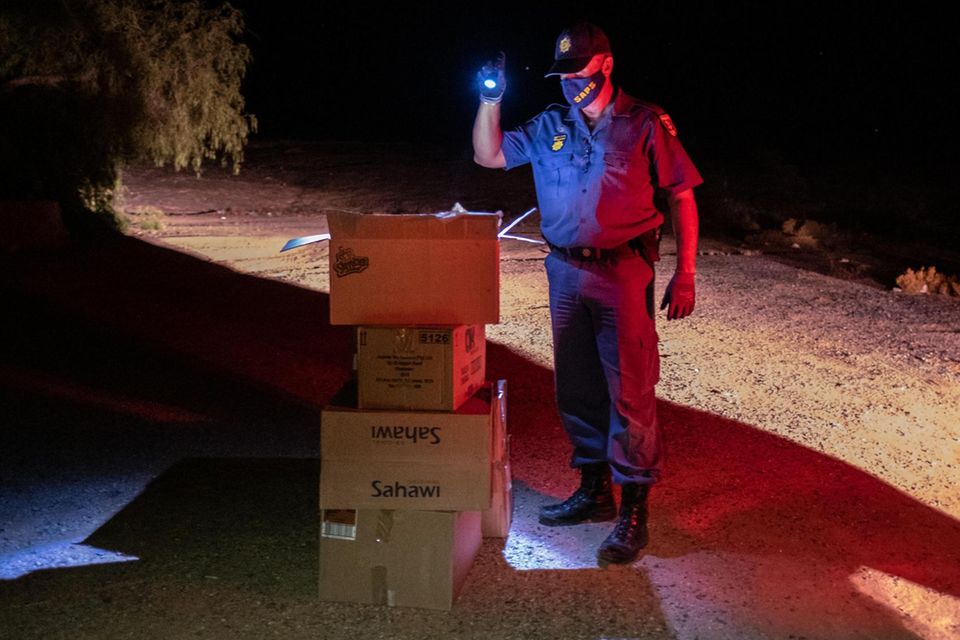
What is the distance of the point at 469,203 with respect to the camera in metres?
21.2

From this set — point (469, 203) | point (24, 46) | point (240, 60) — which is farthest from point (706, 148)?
point (24, 46)

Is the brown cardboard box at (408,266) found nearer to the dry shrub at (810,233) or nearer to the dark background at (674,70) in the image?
the dry shrub at (810,233)

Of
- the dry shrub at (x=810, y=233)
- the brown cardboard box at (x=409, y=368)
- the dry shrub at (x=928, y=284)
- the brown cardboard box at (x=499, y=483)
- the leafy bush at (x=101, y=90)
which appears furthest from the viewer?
the dry shrub at (x=810, y=233)

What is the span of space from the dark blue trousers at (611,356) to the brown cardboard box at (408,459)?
0.89m

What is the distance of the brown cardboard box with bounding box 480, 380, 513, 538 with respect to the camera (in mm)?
4512

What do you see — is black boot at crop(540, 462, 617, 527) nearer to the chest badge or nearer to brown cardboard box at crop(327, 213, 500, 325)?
brown cardboard box at crop(327, 213, 500, 325)

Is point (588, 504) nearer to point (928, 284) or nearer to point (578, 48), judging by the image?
point (578, 48)

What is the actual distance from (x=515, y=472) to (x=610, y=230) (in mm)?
1756

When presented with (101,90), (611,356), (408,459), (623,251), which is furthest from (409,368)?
(101,90)

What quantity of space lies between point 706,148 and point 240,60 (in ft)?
66.0

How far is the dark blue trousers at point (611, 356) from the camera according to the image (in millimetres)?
4715

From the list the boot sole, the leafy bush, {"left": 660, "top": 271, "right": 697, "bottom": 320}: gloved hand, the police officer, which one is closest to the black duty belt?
the police officer

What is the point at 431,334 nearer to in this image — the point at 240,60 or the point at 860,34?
the point at 240,60

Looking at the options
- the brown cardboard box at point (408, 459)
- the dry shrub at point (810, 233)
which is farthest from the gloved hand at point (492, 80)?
the dry shrub at point (810, 233)
